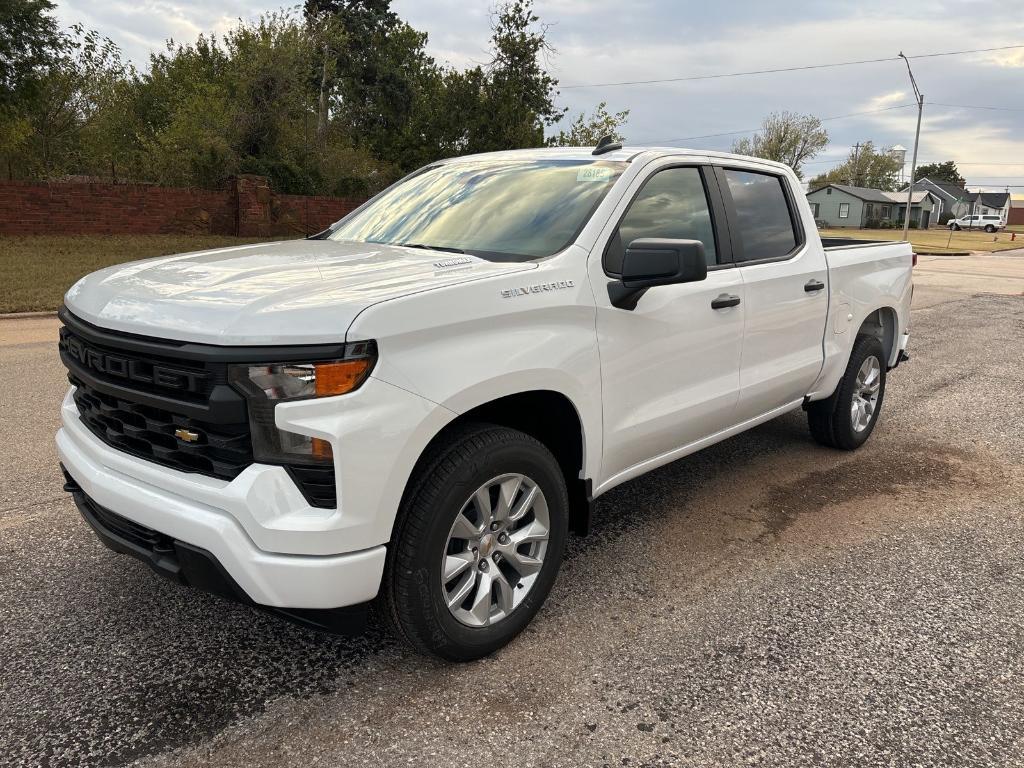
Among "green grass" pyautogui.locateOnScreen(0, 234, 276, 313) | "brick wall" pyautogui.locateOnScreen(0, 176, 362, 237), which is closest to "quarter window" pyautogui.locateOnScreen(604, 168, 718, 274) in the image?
"green grass" pyautogui.locateOnScreen(0, 234, 276, 313)

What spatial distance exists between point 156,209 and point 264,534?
811 inches

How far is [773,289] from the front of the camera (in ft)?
13.3

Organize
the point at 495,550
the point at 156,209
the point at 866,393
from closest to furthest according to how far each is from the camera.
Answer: the point at 495,550 → the point at 866,393 → the point at 156,209

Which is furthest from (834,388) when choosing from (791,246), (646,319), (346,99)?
(346,99)

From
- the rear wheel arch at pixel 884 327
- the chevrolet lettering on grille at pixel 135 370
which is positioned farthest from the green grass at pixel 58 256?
the rear wheel arch at pixel 884 327

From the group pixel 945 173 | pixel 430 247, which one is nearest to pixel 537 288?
pixel 430 247

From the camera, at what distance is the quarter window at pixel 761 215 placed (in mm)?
4066

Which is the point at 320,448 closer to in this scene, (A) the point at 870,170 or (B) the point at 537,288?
Result: (B) the point at 537,288

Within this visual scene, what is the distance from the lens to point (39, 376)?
23.5 ft

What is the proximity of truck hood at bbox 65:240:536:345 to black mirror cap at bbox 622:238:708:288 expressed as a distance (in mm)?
403

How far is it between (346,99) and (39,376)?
142 ft

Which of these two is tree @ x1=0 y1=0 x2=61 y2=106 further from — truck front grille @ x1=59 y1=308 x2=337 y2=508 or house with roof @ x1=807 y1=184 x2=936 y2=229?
house with roof @ x1=807 y1=184 x2=936 y2=229

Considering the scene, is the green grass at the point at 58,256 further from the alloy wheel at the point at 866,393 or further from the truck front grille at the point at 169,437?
the alloy wheel at the point at 866,393

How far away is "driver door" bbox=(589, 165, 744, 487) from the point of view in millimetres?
3150
